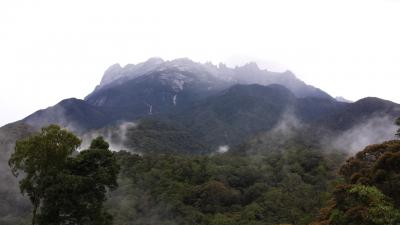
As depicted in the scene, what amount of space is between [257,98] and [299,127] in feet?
92.3

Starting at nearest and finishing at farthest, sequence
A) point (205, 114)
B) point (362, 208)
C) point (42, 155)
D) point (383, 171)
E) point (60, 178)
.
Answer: point (60, 178) < point (42, 155) < point (362, 208) < point (383, 171) < point (205, 114)

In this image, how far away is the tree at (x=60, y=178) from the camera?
2120cm

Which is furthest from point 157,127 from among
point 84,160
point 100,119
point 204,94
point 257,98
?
point 84,160

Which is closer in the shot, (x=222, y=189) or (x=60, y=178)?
(x=60, y=178)

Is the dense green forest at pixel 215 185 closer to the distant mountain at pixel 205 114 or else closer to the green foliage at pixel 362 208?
the green foliage at pixel 362 208

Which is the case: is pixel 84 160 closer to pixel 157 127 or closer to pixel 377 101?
pixel 157 127

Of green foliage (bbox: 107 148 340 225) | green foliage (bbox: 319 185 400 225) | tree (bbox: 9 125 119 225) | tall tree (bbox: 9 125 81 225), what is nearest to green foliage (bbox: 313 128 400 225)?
green foliage (bbox: 319 185 400 225)

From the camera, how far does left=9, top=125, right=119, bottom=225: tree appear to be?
21203 mm

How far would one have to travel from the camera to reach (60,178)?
835 inches

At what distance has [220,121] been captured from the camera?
440 ft

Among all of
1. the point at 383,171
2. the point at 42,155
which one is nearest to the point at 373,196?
the point at 383,171

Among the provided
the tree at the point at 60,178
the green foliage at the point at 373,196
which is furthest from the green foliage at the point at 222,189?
the tree at the point at 60,178

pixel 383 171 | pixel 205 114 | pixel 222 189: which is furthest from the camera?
pixel 205 114

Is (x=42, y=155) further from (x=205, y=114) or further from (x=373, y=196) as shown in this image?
(x=205, y=114)
